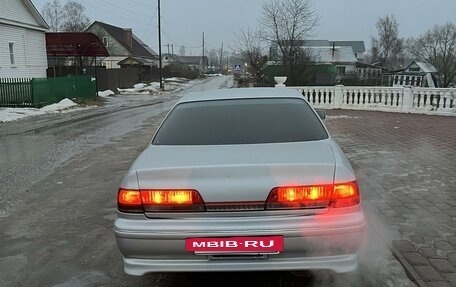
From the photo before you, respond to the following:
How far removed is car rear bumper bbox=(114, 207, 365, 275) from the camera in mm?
2883

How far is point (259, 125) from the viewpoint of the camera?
3949 millimetres

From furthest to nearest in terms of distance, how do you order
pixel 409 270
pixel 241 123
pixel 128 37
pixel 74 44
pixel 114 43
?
1. pixel 128 37
2. pixel 114 43
3. pixel 74 44
4. pixel 241 123
5. pixel 409 270

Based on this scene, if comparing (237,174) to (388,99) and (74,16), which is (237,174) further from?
(74,16)

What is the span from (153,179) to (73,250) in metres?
1.76

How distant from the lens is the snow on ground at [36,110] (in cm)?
1741

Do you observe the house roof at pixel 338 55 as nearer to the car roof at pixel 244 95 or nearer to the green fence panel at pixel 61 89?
the green fence panel at pixel 61 89

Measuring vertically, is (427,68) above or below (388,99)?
above

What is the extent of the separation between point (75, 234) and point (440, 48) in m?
85.5

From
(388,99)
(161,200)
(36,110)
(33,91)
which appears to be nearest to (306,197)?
(161,200)

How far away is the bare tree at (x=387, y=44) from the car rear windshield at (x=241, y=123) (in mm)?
95120

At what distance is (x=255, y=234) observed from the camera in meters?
2.87

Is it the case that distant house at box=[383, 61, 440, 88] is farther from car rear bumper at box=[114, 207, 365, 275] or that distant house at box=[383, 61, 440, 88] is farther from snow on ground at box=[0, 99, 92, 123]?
car rear bumper at box=[114, 207, 365, 275]

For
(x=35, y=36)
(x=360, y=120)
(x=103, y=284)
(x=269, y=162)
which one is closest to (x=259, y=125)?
(x=269, y=162)

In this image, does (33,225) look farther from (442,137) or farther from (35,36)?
(35,36)
